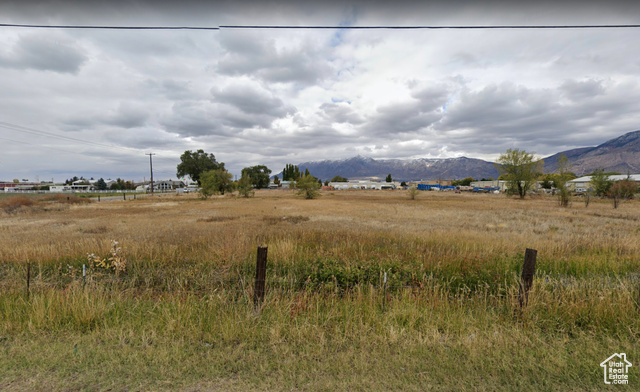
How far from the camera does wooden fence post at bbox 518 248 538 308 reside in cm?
503

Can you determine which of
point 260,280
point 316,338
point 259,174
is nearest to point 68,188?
point 259,174

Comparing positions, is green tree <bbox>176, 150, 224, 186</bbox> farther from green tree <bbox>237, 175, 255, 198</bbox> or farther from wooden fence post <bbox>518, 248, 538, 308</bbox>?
wooden fence post <bbox>518, 248, 538, 308</bbox>

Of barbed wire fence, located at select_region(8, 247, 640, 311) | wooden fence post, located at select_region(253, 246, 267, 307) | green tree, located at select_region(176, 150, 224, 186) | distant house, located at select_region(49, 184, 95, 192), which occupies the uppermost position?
green tree, located at select_region(176, 150, 224, 186)

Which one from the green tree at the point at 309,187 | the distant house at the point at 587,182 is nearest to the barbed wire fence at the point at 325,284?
the green tree at the point at 309,187

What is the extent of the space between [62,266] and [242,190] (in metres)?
57.1

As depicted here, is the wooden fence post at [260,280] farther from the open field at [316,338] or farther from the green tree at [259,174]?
the green tree at [259,174]

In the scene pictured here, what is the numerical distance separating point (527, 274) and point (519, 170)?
6905 centimetres

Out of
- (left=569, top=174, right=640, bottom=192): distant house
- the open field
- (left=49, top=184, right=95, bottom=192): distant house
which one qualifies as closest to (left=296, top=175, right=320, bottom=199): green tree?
the open field

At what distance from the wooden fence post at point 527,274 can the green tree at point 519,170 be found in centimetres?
6820

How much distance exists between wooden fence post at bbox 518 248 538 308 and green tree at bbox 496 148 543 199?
224ft

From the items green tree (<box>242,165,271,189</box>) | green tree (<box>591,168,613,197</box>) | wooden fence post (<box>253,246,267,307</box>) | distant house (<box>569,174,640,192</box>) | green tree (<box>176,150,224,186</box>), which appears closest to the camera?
wooden fence post (<box>253,246,267,307</box>)

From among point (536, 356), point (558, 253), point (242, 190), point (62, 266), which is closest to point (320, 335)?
point (536, 356)

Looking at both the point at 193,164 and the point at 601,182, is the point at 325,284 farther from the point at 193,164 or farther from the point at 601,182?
the point at 193,164

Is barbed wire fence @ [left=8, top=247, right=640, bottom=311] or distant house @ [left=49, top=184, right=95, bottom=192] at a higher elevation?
distant house @ [left=49, top=184, right=95, bottom=192]
